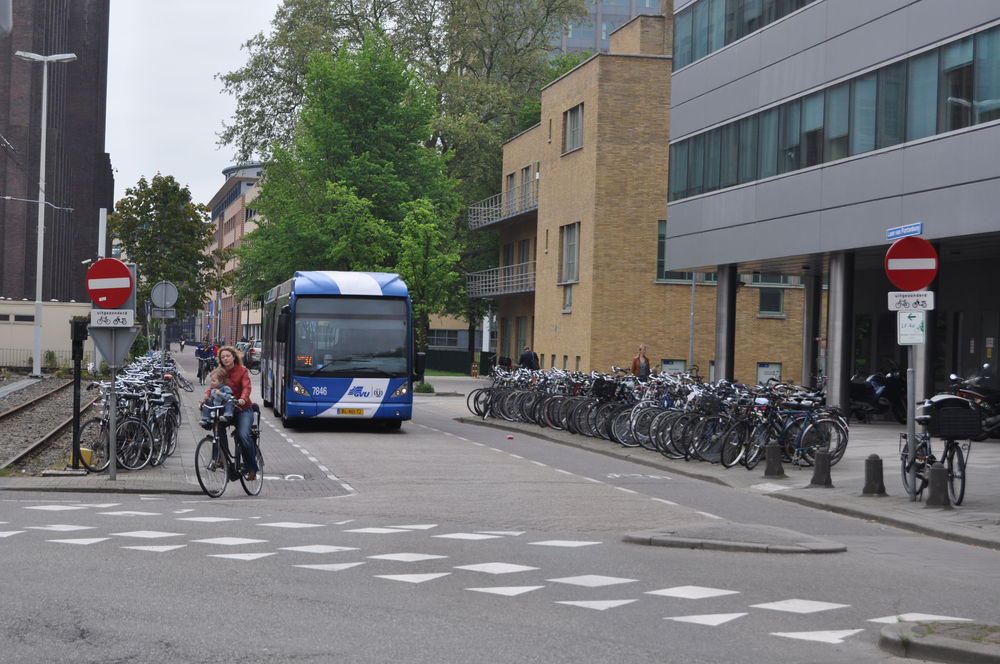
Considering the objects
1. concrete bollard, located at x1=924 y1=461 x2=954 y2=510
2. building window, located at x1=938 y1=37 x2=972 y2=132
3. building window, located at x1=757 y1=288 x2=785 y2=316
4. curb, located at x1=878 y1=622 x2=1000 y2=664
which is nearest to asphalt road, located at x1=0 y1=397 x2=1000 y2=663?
curb, located at x1=878 y1=622 x2=1000 y2=664

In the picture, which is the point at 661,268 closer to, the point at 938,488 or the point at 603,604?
the point at 938,488

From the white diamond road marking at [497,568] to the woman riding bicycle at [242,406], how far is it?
19.4ft

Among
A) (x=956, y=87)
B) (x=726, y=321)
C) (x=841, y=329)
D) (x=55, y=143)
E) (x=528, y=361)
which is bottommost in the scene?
(x=528, y=361)

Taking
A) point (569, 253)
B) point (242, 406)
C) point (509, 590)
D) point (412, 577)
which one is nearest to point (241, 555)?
point (412, 577)

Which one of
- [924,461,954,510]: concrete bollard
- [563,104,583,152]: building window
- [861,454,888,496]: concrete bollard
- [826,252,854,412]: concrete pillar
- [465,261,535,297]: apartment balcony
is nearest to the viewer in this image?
[924,461,954,510]: concrete bollard

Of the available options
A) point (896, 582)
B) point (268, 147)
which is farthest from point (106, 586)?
point (268, 147)

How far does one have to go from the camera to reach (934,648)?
6922mm

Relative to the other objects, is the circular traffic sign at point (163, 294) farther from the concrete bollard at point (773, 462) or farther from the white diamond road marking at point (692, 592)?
the white diamond road marking at point (692, 592)

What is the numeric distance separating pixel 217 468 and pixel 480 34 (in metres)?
49.3

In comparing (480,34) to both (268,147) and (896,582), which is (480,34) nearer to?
(268,147)

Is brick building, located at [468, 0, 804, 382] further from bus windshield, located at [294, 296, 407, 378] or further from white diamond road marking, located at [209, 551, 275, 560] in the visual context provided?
white diamond road marking, located at [209, 551, 275, 560]

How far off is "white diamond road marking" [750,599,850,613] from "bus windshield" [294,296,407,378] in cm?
1782

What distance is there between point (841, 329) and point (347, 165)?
28.5 metres

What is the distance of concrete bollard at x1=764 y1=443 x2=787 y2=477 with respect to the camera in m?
18.3
